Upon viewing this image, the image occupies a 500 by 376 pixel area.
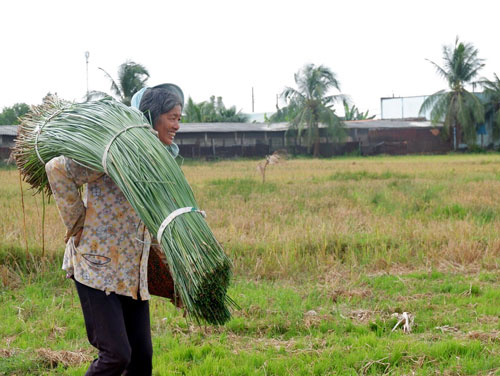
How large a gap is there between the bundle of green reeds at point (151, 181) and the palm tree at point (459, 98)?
98.3 feet

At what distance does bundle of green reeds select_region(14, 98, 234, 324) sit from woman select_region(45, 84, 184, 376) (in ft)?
0.35

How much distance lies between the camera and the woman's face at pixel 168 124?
2512 millimetres

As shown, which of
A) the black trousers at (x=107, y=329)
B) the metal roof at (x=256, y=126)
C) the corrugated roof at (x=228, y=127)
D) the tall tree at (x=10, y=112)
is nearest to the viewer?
the black trousers at (x=107, y=329)

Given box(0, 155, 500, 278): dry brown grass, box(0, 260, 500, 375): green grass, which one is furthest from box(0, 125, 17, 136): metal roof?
box(0, 260, 500, 375): green grass

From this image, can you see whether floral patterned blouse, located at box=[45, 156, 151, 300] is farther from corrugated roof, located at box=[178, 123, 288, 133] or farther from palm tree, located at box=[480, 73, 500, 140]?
palm tree, located at box=[480, 73, 500, 140]

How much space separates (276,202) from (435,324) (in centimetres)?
590

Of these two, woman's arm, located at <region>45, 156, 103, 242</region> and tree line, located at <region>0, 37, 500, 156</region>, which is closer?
woman's arm, located at <region>45, 156, 103, 242</region>

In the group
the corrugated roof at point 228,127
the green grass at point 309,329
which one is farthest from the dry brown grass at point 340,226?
the corrugated roof at point 228,127

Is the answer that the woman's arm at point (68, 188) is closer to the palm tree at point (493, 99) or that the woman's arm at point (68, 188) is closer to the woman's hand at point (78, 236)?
the woman's hand at point (78, 236)

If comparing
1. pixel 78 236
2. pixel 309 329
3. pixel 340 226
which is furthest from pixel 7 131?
pixel 78 236

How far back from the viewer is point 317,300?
4418mm

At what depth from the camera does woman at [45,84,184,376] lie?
7.27 ft

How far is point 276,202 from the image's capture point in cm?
965

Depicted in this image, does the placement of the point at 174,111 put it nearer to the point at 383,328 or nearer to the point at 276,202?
the point at 383,328
